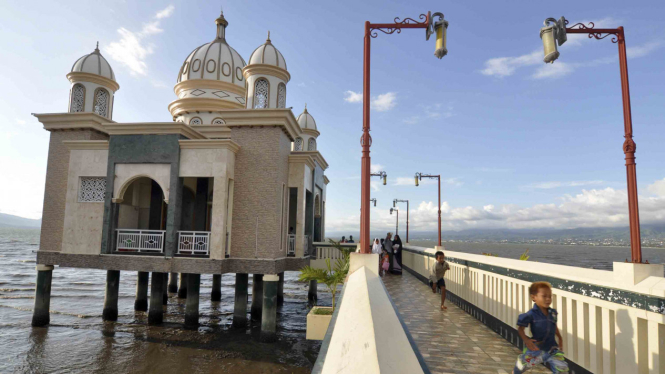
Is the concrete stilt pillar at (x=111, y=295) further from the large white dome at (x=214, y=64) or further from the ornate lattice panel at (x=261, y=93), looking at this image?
the large white dome at (x=214, y=64)

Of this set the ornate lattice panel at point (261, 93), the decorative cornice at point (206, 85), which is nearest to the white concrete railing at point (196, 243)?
the ornate lattice panel at point (261, 93)

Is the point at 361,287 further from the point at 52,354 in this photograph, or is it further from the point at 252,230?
the point at 52,354

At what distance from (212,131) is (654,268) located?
18.1m

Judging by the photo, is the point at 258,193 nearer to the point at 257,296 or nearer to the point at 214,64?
the point at 257,296

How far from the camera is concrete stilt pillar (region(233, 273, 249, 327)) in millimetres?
17172

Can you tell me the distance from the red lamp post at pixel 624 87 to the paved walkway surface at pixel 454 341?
7.20ft

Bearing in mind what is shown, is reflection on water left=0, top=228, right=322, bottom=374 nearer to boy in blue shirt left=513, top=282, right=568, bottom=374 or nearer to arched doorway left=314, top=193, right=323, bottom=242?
arched doorway left=314, top=193, right=323, bottom=242

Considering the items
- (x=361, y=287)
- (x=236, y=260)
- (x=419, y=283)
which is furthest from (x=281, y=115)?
(x=361, y=287)

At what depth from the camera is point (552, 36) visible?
652 cm

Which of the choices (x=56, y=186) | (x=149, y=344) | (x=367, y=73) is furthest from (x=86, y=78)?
(x=367, y=73)

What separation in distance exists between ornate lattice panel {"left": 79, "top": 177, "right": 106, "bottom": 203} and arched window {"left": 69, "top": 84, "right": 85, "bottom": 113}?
178 inches

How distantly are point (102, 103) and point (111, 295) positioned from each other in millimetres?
9095

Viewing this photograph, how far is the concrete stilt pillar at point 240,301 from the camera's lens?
56.3 feet

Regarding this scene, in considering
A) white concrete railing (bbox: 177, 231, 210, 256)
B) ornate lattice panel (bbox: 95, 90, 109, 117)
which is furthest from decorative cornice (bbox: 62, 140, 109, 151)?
white concrete railing (bbox: 177, 231, 210, 256)
